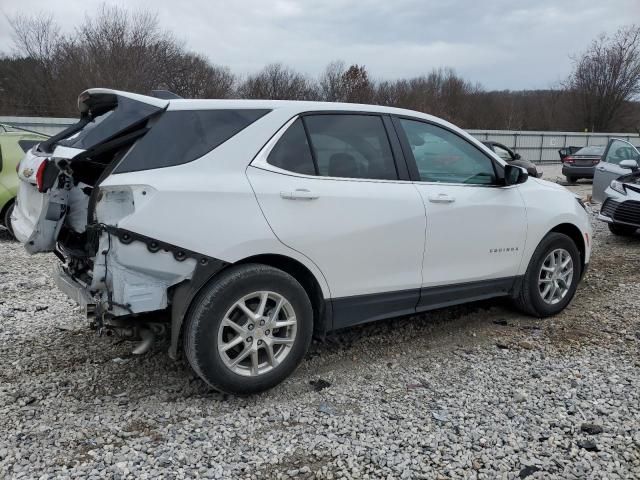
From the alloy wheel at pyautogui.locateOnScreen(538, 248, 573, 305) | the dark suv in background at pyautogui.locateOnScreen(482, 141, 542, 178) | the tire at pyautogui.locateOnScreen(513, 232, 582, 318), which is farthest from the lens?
the dark suv in background at pyautogui.locateOnScreen(482, 141, 542, 178)

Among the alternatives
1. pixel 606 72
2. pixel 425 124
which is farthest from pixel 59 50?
pixel 606 72

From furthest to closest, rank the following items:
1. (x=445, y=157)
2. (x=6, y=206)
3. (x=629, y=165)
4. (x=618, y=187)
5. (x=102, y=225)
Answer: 1. (x=629, y=165)
2. (x=618, y=187)
3. (x=6, y=206)
4. (x=445, y=157)
5. (x=102, y=225)

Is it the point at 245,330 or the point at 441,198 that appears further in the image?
the point at 441,198

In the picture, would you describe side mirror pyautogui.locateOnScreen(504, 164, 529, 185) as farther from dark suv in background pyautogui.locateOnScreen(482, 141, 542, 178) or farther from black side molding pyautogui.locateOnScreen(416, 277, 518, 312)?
dark suv in background pyautogui.locateOnScreen(482, 141, 542, 178)

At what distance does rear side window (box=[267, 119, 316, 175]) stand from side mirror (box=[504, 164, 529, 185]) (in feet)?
5.68

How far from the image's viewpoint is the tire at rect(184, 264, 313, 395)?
2.98 m

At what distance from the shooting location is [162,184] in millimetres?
2857

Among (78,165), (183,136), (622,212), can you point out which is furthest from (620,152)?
(78,165)

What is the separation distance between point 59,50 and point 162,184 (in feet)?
99.1

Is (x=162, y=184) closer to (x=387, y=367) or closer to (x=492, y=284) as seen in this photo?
(x=387, y=367)

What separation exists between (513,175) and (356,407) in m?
2.23

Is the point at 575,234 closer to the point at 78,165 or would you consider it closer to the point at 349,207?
the point at 349,207

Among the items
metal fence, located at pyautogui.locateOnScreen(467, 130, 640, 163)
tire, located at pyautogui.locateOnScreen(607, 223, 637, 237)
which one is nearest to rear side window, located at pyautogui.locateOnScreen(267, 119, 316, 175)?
tire, located at pyautogui.locateOnScreen(607, 223, 637, 237)

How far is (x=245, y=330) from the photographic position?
3.11m
